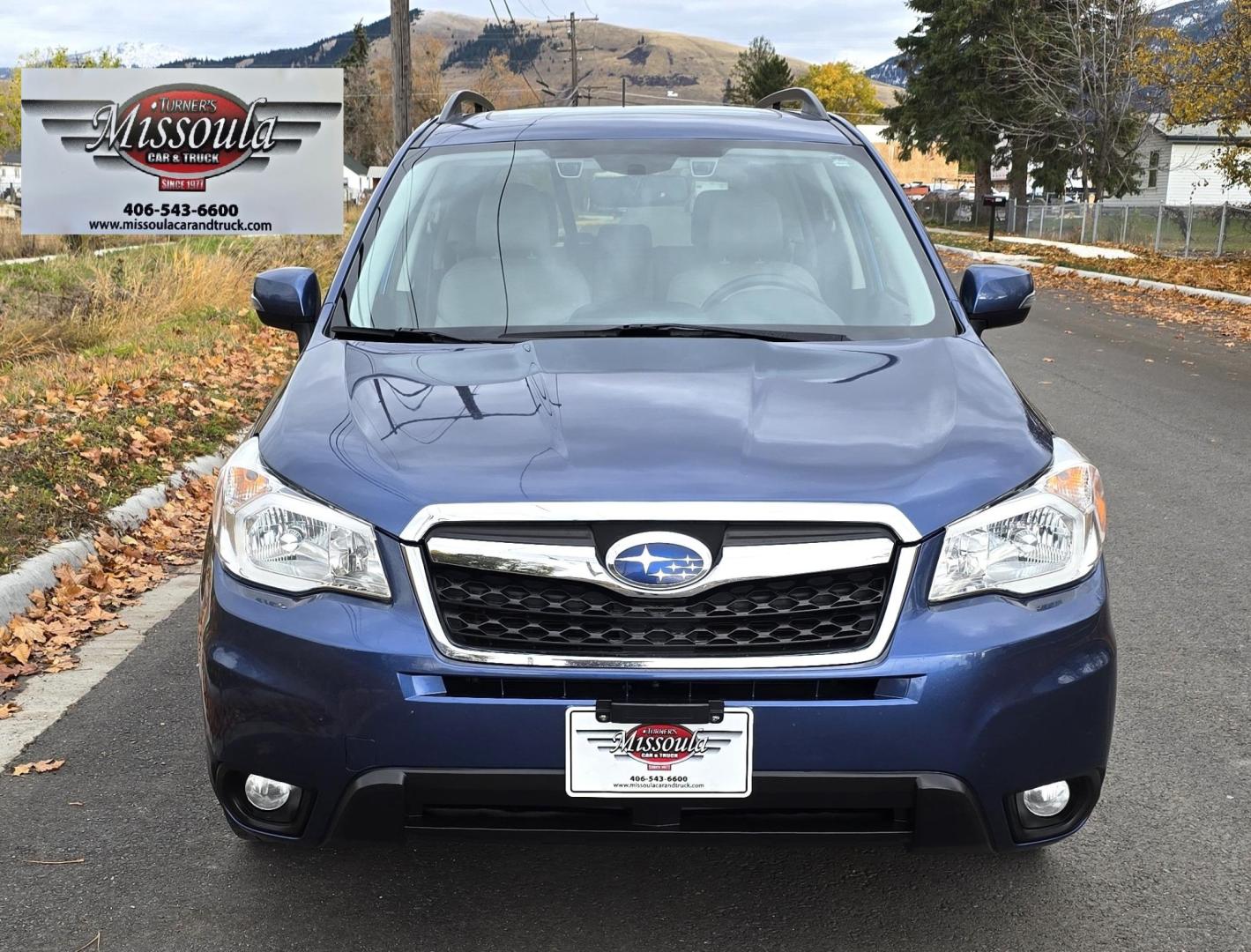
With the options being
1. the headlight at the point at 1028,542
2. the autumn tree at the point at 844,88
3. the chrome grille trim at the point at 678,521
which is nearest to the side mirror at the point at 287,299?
the chrome grille trim at the point at 678,521

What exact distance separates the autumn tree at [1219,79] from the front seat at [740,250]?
20661 mm

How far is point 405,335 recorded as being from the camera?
3.71 meters

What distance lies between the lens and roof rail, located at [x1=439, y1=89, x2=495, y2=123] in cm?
491

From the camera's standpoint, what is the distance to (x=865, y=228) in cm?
423

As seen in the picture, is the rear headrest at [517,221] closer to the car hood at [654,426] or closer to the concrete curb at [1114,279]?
the car hood at [654,426]

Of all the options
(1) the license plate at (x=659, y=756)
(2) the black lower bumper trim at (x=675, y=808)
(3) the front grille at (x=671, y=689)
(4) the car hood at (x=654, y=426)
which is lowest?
(2) the black lower bumper trim at (x=675, y=808)

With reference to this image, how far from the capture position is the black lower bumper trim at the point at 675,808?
8.55 feet

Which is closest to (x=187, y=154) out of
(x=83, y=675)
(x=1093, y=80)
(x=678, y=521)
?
(x=83, y=675)

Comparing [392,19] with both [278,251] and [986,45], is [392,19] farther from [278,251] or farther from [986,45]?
[986,45]

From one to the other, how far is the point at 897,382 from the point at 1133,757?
1.47 m

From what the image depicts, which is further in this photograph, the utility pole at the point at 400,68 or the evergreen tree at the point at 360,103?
the evergreen tree at the point at 360,103

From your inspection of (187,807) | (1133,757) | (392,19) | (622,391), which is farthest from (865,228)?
(392,19)

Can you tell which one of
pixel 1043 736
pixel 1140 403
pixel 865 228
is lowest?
pixel 1140 403

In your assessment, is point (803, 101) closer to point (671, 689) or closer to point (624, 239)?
point (624, 239)
